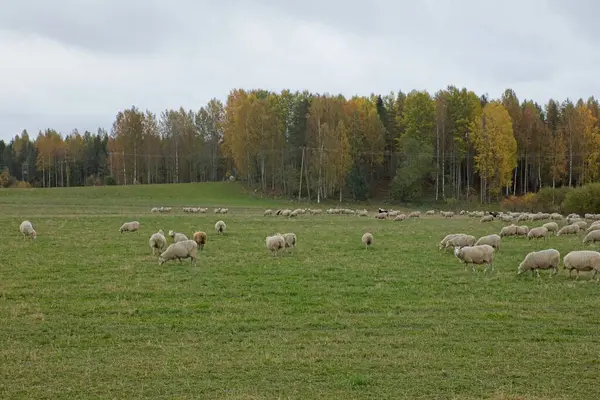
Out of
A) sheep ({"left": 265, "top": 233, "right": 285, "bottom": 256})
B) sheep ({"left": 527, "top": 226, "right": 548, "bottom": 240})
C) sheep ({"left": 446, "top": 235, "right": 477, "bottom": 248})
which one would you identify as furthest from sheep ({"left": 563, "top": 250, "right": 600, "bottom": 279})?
sheep ({"left": 527, "top": 226, "right": 548, "bottom": 240})

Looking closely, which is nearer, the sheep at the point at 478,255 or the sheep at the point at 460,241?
the sheep at the point at 478,255

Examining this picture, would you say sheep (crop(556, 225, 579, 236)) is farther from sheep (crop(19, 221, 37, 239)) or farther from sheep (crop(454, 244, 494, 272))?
sheep (crop(19, 221, 37, 239))

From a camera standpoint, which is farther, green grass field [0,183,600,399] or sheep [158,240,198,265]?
sheep [158,240,198,265]

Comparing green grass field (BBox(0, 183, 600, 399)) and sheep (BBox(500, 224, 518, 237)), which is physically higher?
sheep (BBox(500, 224, 518, 237))

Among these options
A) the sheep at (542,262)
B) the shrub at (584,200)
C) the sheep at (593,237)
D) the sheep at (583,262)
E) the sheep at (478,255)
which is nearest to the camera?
the sheep at (583,262)

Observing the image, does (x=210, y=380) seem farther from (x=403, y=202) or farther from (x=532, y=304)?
(x=403, y=202)

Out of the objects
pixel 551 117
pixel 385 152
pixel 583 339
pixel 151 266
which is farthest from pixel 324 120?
pixel 583 339

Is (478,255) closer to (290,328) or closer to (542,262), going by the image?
(542,262)

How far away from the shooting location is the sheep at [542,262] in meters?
18.0

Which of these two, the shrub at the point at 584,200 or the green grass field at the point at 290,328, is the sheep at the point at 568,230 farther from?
the shrub at the point at 584,200

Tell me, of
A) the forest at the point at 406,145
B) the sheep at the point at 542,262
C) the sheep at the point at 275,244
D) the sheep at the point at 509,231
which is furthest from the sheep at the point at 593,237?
the forest at the point at 406,145

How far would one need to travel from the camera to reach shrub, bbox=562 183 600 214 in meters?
53.8

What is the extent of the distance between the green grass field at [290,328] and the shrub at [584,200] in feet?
122

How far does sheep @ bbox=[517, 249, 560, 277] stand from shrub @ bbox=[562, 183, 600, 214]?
41080 mm
